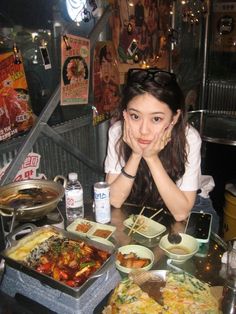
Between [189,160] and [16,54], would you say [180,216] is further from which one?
[16,54]

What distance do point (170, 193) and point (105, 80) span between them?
225 cm

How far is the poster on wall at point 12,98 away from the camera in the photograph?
105 inches

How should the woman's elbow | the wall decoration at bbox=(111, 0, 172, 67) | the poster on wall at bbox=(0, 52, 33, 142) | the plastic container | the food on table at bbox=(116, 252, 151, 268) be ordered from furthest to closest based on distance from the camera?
the wall decoration at bbox=(111, 0, 172, 67) < the plastic container < the poster on wall at bbox=(0, 52, 33, 142) < the woman's elbow < the food on table at bbox=(116, 252, 151, 268)

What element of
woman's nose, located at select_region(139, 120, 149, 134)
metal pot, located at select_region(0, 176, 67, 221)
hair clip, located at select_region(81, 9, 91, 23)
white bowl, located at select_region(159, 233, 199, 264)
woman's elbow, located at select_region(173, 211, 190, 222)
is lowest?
woman's elbow, located at select_region(173, 211, 190, 222)

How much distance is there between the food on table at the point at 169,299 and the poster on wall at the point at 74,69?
2.45 meters

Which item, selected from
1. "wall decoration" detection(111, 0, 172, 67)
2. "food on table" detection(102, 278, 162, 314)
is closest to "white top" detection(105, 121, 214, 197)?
"food on table" detection(102, 278, 162, 314)

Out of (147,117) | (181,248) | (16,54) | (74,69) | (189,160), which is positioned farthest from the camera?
(74,69)

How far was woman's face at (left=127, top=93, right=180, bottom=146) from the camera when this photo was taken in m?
2.17

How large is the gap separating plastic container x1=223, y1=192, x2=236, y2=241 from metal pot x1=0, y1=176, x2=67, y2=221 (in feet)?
8.27

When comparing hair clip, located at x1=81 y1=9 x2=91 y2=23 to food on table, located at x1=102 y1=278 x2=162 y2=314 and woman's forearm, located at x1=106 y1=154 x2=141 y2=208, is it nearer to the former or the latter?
woman's forearm, located at x1=106 y1=154 x2=141 y2=208

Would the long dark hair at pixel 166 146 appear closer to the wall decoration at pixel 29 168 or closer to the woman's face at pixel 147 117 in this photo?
the woman's face at pixel 147 117

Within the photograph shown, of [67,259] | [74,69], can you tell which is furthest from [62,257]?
[74,69]

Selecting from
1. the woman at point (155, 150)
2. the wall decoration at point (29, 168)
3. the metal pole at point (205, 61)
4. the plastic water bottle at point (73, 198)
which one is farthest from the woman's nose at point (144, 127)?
the metal pole at point (205, 61)

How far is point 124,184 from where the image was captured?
2348 millimetres
